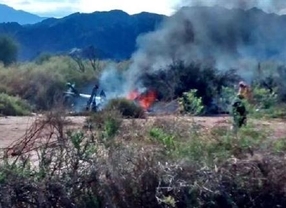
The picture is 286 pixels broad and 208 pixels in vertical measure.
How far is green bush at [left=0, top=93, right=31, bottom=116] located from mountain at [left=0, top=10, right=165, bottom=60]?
6310 centimetres

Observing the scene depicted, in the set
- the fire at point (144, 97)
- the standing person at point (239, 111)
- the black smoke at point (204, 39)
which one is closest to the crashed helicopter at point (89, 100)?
the fire at point (144, 97)

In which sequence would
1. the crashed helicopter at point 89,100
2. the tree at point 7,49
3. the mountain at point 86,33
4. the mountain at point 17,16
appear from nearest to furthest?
the crashed helicopter at point 89,100 → the tree at point 7,49 → the mountain at point 86,33 → the mountain at point 17,16

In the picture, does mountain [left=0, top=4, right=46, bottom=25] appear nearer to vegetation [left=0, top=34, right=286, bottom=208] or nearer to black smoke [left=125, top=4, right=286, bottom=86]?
black smoke [left=125, top=4, right=286, bottom=86]

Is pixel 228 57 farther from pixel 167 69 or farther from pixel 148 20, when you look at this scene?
pixel 148 20

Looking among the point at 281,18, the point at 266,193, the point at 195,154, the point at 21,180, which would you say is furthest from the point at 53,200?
the point at 281,18

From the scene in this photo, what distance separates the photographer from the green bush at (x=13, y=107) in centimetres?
3239

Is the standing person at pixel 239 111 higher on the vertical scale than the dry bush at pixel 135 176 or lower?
higher

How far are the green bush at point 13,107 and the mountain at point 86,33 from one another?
207ft

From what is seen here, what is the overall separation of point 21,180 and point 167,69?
32.4 m

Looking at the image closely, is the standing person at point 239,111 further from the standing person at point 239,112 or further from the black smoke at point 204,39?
the black smoke at point 204,39

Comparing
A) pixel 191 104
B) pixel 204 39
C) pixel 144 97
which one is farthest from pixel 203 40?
pixel 191 104

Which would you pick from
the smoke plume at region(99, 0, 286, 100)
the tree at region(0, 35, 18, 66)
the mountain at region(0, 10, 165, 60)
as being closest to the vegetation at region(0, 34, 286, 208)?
the smoke plume at region(99, 0, 286, 100)

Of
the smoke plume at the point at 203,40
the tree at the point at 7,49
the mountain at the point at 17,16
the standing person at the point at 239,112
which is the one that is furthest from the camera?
the mountain at the point at 17,16

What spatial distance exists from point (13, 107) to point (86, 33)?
77.1 m
